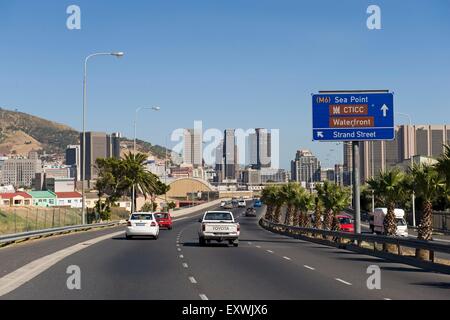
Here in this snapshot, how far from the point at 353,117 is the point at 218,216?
28.3 ft

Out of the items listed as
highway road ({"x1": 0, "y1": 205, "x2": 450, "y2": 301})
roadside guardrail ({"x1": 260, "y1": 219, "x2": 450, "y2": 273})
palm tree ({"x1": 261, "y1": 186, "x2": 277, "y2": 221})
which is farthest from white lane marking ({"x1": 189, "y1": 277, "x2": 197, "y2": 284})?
palm tree ({"x1": 261, "y1": 186, "x2": 277, "y2": 221})

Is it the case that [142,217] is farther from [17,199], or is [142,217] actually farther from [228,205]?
[228,205]

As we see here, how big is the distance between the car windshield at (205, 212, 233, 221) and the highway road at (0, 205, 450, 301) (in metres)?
7.39

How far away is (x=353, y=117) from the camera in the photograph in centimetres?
3856

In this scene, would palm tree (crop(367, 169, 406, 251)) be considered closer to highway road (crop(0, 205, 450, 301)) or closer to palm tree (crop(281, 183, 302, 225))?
highway road (crop(0, 205, 450, 301))

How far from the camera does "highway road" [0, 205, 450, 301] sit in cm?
1595

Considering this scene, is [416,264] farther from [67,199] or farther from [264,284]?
[67,199]

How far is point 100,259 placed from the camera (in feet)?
86.9

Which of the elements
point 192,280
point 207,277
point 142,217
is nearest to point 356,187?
point 142,217

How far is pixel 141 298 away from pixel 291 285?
4.38 m

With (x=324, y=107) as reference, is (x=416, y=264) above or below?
below
